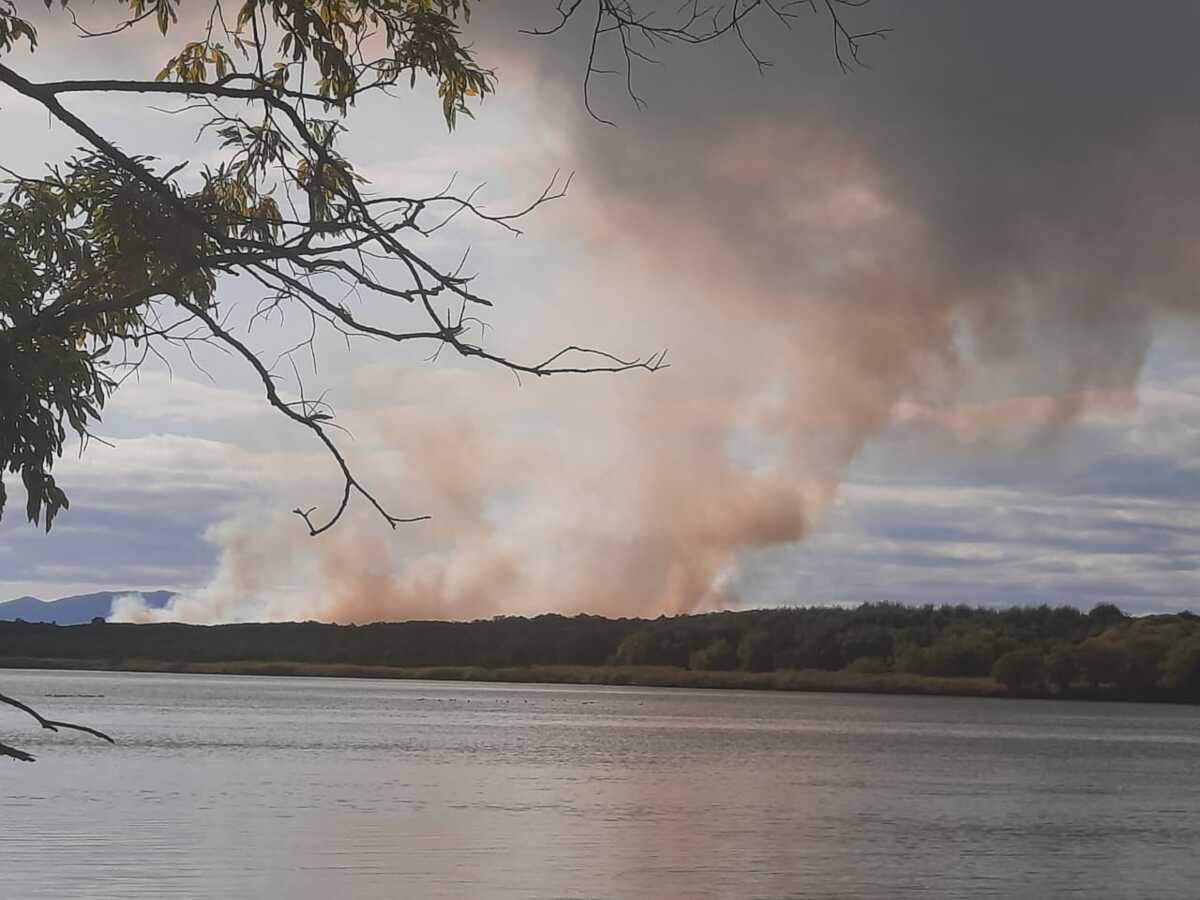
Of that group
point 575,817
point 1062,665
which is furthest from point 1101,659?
point 575,817

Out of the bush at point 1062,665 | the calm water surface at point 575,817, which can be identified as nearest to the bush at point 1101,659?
the bush at point 1062,665

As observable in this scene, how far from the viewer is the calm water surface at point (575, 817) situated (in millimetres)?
28234

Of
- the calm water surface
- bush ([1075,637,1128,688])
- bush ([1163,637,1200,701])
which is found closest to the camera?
the calm water surface

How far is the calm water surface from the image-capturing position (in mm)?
28234

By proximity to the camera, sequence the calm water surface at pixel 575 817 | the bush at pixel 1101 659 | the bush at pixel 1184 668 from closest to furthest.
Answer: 1. the calm water surface at pixel 575 817
2. the bush at pixel 1184 668
3. the bush at pixel 1101 659

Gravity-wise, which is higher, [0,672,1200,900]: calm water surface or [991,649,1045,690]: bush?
[991,649,1045,690]: bush

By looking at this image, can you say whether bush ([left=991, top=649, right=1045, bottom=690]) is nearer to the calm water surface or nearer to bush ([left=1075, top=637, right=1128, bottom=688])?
→ bush ([left=1075, top=637, right=1128, bottom=688])

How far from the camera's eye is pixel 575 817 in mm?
40656

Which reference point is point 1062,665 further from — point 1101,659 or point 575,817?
point 575,817

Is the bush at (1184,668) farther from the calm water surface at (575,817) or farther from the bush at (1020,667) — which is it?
the calm water surface at (575,817)

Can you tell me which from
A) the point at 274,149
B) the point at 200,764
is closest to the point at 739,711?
the point at 200,764

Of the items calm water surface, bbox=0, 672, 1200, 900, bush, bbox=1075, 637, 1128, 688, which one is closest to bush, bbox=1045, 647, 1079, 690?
bush, bbox=1075, 637, 1128, 688

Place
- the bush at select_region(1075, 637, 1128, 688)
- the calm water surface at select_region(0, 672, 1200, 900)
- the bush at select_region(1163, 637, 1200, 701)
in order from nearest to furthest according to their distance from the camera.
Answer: the calm water surface at select_region(0, 672, 1200, 900) → the bush at select_region(1163, 637, 1200, 701) → the bush at select_region(1075, 637, 1128, 688)

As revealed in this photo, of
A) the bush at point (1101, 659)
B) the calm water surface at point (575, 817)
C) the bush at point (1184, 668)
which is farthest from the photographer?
the bush at point (1101, 659)
